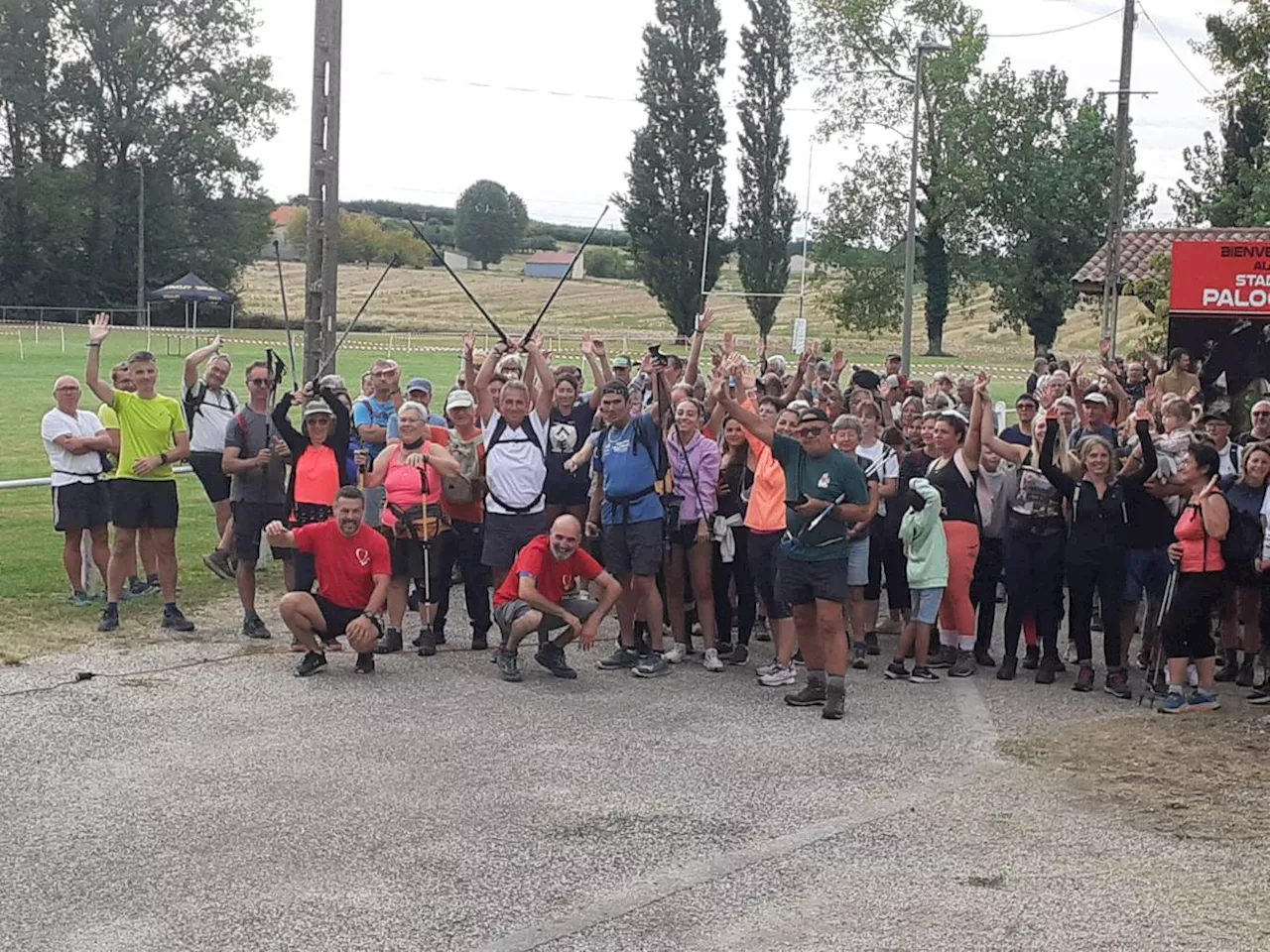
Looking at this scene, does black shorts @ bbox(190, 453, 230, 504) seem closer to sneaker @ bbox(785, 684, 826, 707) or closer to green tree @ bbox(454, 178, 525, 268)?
sneaker @ bbox(785, 684, 826, 707)

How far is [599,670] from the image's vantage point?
984cm

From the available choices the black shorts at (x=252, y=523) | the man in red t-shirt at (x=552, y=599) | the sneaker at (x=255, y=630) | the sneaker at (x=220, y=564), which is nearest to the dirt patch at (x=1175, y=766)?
the man in red t-shirt at (x=552, y=599)

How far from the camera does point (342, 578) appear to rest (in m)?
9.48

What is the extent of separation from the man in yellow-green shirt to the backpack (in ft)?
6.42

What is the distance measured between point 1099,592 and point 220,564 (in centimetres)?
702

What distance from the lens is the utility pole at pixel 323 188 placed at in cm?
1355

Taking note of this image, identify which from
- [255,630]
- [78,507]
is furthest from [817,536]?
[78,507]

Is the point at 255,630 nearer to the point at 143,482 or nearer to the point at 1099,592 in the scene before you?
the point at 143,482

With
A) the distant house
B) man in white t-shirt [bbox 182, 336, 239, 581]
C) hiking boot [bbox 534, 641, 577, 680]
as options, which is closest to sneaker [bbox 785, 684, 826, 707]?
hiking boot [bbox 534, 641, 577, 680]

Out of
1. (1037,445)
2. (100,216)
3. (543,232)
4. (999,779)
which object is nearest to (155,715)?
(999,779)

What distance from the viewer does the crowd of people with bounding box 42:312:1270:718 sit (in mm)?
9242

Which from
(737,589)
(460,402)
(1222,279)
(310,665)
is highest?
(1222,279)

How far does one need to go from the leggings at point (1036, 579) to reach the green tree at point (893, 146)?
177ft

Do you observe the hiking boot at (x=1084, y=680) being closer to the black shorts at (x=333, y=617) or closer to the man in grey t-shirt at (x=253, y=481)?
the black shorts at (x=333, y=617)
